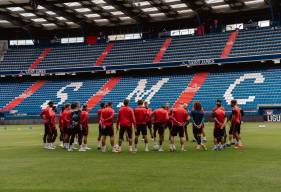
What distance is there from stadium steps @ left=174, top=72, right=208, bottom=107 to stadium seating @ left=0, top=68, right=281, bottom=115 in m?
0.36

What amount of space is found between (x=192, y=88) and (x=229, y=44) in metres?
7.98

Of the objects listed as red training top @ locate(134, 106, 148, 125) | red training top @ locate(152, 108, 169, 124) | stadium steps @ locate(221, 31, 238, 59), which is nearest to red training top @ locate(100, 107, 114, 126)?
red training top @ locate(134, 106, 148, 125)

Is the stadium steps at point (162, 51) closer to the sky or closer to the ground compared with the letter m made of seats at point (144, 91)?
closer to the sky

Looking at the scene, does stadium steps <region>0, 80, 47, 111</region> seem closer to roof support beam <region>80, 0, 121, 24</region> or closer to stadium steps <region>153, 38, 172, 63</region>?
roof support beam <region>80, 0, 121, 24</region>

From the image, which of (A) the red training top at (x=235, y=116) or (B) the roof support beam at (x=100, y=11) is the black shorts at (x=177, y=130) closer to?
(A) the red training top at (x=235, y=116)

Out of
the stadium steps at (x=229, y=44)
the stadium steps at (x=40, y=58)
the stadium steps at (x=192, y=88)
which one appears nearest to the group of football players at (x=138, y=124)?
the stadium steps at (x=192, y=88)

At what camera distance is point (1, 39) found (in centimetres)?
7131

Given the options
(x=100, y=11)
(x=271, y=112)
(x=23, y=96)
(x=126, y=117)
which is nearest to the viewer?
(x=126, y=117)

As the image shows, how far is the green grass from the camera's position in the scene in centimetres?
1052

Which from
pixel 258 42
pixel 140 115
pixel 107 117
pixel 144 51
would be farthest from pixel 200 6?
pixel 107 117

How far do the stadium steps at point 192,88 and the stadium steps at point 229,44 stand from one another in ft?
13.4

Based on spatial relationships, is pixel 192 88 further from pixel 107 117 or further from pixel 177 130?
pixel 107 117

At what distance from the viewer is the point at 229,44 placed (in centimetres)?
5788

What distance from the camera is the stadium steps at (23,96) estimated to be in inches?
2452
